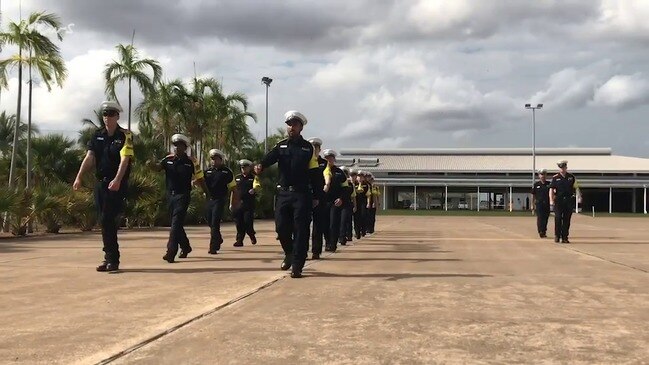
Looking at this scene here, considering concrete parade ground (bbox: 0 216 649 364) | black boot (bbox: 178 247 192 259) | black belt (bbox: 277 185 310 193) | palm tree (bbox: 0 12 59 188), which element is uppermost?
palm tree (bbox: 0 12 59 188)

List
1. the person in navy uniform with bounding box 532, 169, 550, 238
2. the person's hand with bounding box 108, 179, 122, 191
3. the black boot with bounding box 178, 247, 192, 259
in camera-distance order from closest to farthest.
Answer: the person's hand with bounding box 108, 179, 122, 191, the black boot with bounding box 178, 247, 192, 259, the person in navy uniform with bounding box 532, 169, 550, 238

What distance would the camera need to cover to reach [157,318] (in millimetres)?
5156

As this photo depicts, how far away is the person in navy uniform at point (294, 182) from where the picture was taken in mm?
8047

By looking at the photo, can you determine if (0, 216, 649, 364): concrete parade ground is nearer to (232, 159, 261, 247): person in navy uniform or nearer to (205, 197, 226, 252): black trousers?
(205, 197, 226, 252): black trousers

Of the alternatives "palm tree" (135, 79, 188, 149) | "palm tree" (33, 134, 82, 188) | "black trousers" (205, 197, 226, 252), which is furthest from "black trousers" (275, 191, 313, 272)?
"palm tree" (135, 79, 188, 149)

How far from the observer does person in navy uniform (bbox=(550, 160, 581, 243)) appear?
14719mm

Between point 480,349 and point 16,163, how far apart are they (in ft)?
66.1

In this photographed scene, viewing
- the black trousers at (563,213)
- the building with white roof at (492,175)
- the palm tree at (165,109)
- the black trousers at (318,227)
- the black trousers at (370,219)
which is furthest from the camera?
the building with white roof at (492,175)

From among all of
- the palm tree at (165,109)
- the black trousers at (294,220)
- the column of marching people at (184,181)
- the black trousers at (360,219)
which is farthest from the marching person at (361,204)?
the palm tree at (165,109)

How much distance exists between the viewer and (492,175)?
76625 millimetres

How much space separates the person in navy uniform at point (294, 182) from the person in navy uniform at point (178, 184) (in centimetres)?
183

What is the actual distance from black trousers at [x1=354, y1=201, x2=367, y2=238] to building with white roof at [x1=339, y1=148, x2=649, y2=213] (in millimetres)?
51466

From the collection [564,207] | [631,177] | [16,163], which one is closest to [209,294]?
[564,207]

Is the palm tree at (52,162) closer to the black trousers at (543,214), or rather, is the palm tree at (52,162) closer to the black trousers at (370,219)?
the black trousers at (370,219)
